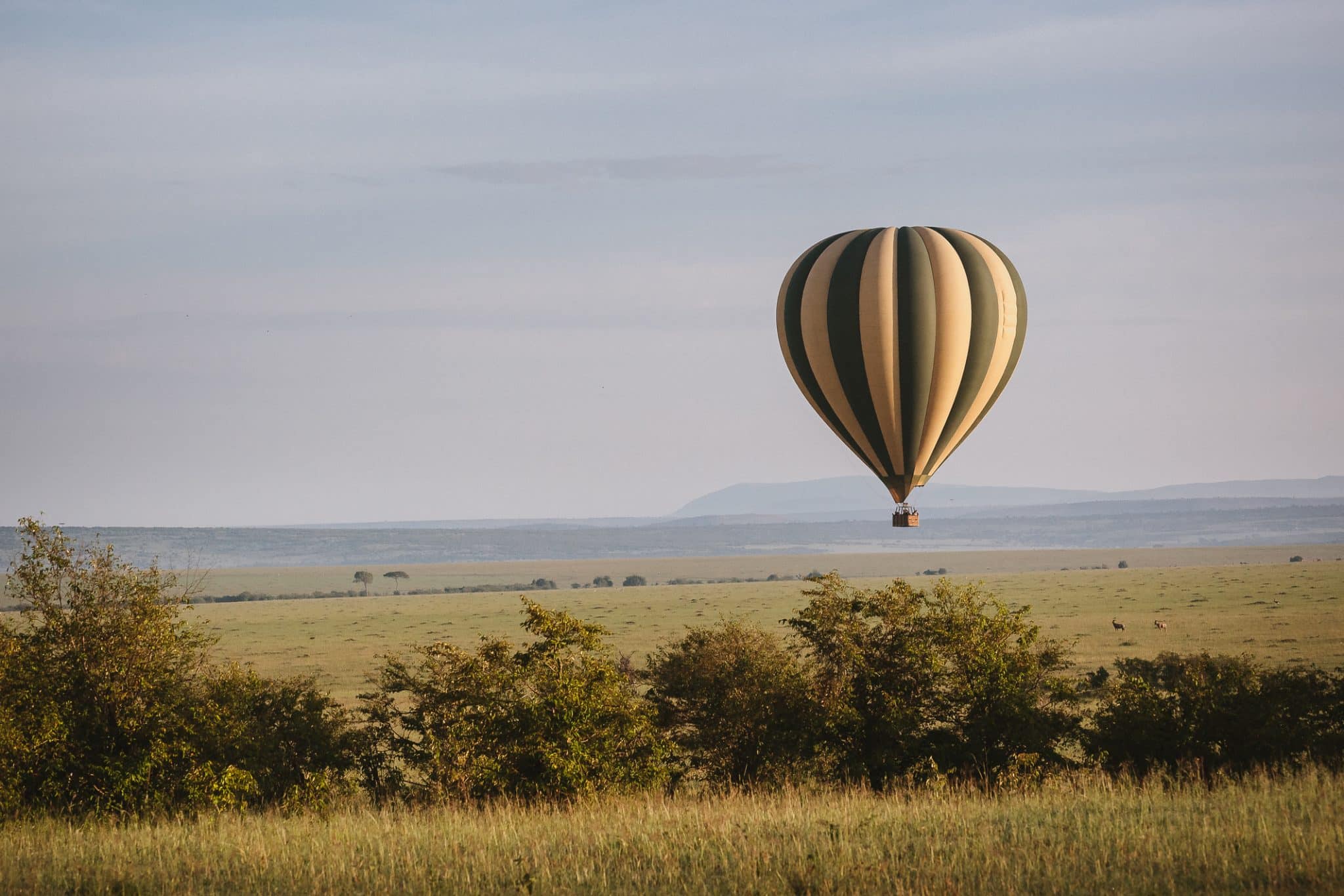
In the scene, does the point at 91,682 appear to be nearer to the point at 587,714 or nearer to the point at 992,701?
the point at 587,714

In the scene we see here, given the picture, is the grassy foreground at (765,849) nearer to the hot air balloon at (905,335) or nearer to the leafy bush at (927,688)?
the leafy bush at (927,688)

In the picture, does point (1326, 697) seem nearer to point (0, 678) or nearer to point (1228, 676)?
point (1228, 676)

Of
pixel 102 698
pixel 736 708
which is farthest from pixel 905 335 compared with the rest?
pixel 102 698

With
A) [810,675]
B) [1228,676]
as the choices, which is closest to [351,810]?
[810,675]

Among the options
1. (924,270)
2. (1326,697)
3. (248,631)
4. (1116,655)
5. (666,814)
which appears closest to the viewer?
(666,814)

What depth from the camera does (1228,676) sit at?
24.0 m

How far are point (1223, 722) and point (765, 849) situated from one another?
442 inches

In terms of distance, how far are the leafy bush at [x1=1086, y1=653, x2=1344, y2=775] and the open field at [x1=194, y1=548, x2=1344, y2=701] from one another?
16135mm

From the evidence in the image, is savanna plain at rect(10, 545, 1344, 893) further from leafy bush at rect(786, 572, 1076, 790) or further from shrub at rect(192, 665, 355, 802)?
shrub at rect(192, 665, 355, 802)

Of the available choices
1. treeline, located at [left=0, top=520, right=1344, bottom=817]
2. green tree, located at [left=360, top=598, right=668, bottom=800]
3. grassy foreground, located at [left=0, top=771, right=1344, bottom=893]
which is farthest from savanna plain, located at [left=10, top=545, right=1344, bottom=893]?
treeline, located at [left=0, top=520, right=1344, bottom=817]

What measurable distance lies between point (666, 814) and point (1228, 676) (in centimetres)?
1125

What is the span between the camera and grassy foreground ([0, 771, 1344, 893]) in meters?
14.7

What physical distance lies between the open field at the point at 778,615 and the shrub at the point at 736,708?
37.3ft

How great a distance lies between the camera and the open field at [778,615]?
74750 millimetres
